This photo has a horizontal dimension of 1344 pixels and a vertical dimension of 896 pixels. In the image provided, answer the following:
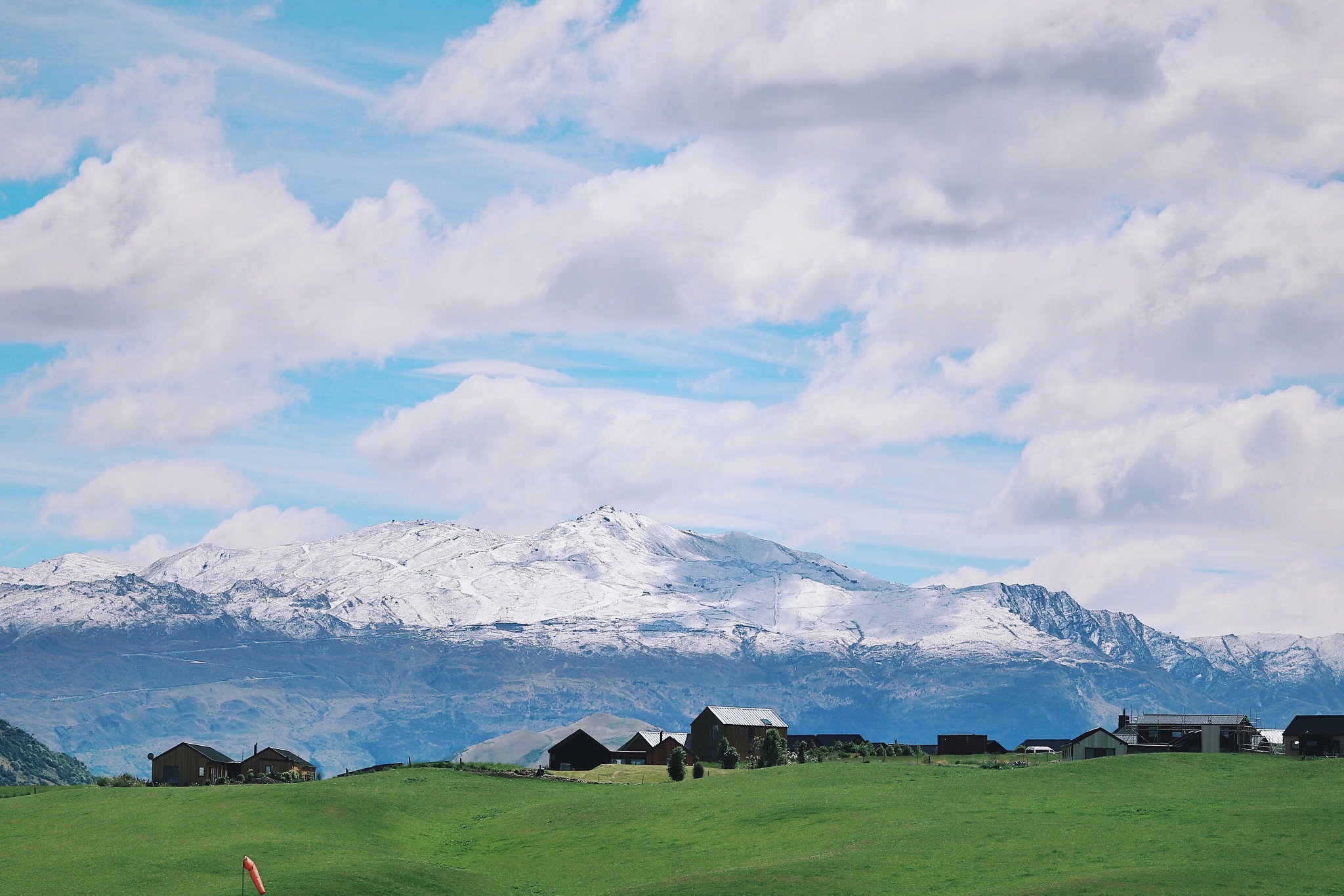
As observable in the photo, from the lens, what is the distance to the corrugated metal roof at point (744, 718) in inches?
6732

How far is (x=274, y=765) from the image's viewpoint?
462 feet

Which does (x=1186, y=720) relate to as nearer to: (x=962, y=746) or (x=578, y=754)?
(x=962, y=746)

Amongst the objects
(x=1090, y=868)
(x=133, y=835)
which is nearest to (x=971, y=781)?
(x=1090, y=868)

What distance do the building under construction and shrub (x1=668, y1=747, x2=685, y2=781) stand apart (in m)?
41.3

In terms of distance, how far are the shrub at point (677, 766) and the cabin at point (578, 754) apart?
39566 millimetres

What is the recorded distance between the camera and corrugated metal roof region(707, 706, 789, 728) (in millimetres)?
171000

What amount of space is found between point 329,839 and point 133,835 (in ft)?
36.0

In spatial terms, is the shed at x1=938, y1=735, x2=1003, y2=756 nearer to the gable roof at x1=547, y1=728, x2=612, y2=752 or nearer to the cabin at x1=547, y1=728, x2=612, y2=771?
the cabin at x1=547, y1=728, x2=612, y2=771

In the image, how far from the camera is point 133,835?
267 feet

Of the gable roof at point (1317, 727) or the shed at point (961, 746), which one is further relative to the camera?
the shed at point (961, 746)

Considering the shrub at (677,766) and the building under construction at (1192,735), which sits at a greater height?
the building under construction at (1192,735)

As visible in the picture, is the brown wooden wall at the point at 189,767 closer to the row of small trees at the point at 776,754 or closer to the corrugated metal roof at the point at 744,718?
the row of small trees at the point at 776,754

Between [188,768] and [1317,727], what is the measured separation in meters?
102

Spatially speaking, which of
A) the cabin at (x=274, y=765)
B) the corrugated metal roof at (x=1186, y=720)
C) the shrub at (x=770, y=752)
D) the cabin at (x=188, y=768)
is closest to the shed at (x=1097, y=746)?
the corrugated metal roof at (x=1186, y=720)
